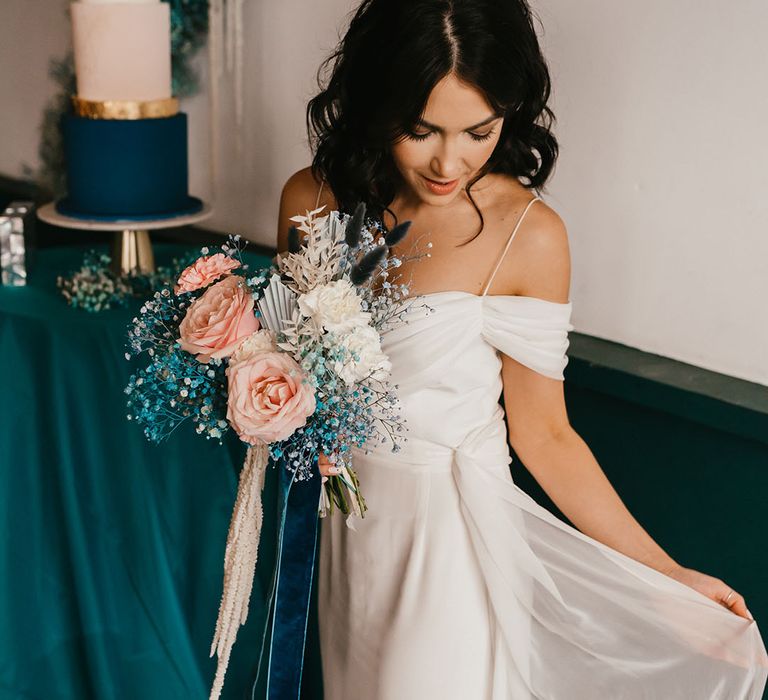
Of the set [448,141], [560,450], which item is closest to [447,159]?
[448,141]

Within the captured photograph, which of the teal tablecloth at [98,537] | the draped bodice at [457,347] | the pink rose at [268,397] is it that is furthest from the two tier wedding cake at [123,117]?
the pink rose at [268,397]

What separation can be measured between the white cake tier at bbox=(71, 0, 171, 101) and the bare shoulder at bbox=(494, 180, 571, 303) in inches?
50.3

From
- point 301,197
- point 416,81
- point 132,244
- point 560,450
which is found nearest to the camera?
point 416,81

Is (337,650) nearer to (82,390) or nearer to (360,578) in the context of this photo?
(360,578)

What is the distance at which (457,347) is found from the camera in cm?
161

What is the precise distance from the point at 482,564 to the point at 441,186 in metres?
0.66

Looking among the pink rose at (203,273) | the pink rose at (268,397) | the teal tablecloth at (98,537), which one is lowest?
the teal tablecloth at (98,537)

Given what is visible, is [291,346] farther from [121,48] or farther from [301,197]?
[121,48]

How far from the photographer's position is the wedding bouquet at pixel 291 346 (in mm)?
1327

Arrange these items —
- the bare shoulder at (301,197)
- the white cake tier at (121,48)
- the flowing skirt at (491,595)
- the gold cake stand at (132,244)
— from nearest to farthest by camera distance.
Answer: the flowing skirt at (491,595)
the bare shoulder at (301,197)
the white cake tier at (121,48)
the gold cake stand at (132,244)

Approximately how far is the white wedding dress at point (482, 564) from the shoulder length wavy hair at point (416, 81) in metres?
0.27

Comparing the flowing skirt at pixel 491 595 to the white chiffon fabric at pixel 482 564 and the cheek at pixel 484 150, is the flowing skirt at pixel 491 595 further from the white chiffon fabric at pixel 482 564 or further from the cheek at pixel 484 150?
the cheek at pixel 484 150

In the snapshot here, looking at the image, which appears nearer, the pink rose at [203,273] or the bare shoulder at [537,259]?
the pink rose at [203,273]

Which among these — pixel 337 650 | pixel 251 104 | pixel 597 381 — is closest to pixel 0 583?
pixel 337 650
